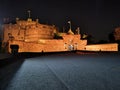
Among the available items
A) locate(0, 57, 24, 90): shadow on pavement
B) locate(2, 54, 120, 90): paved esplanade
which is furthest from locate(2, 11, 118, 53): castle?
locate(2, 54, 120, 90): paved esplanade

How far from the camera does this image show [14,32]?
5047cm

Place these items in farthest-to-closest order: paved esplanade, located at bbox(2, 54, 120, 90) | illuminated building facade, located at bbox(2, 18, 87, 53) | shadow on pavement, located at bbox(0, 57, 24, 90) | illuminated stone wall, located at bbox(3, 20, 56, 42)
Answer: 1. illuminated stone wall, located at bbox(3, 20, 56, 42)
2. illuminated building facade, located at bbox(2, 18, 87, 53)
3. shadow on pavement, located at bbox(0, 57, 24, 90)
4. paved esplanade, located at bbox(2, 54, 120, 90)

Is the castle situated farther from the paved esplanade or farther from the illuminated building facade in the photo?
the paved esplanade

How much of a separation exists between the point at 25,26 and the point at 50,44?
15.5 metres

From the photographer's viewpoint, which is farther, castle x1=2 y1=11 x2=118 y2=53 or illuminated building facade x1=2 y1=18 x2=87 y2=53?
illuminated building facade x1=2 y1=18 x2=87 y2=53

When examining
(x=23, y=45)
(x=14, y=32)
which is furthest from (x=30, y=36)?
(x=23, y=45)

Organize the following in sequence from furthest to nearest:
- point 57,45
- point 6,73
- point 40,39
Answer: point 40,39 < point 57,45 < point 6,73

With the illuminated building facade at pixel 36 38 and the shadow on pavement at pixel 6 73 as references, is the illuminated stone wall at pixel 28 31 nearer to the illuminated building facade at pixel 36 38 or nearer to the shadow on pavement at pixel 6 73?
the illuminated building facade at pixel 36 38

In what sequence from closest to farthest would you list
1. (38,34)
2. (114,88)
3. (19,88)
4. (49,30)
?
(114,88), (19,88), (38,34), (49,30)

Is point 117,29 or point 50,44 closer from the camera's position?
point 50,44

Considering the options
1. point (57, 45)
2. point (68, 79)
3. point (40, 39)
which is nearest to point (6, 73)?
point (68, 79)

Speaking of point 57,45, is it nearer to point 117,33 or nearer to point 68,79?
point 117,33

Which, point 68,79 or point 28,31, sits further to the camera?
point 28,31

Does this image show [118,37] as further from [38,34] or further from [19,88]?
[19,88]
